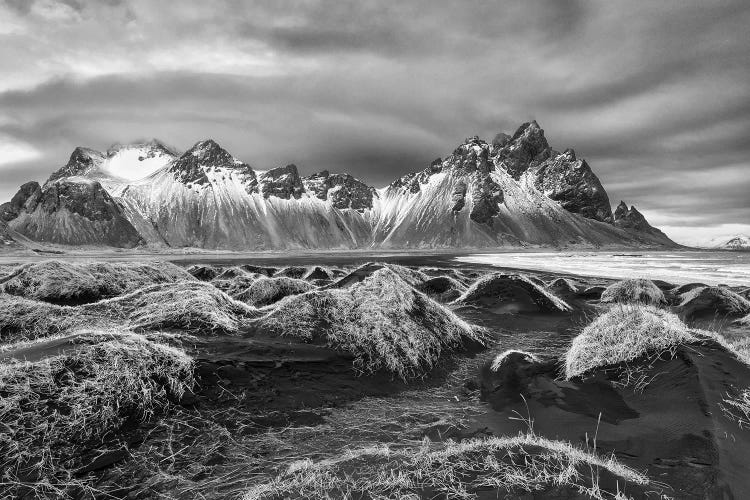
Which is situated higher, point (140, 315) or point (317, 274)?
point (140, 315)

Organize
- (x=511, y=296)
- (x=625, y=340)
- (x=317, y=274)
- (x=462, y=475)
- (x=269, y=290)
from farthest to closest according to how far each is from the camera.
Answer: (x=317, y=274) → (x=269, y=290) → (x=511, y=296) → (x=625, y=340) → (x=462, y=475)

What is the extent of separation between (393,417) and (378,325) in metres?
3.41

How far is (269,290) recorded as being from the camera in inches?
829

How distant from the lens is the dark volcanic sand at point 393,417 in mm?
5777

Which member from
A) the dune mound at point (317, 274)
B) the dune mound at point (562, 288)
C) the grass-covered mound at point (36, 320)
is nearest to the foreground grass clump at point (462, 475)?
→ the grass-covered mound at point (36, 320)

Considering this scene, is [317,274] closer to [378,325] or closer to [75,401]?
[378,325]

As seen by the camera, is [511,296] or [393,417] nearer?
[393,417]

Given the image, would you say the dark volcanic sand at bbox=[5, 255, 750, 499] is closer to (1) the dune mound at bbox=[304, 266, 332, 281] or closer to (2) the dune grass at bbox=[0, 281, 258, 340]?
(2) the dune grass at bbox=[0, 281, 258, 340]

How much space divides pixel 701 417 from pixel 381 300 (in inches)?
321

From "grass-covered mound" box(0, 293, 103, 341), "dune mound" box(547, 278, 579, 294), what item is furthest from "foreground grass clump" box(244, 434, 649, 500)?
"dune mound" box(547, 278, 579, 294)

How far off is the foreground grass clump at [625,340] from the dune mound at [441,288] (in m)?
15.3

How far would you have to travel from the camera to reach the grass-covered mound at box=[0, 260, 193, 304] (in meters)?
16.8

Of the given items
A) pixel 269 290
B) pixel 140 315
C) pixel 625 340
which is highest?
pixel 625 340

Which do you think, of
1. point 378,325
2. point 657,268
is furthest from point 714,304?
point 657,268
